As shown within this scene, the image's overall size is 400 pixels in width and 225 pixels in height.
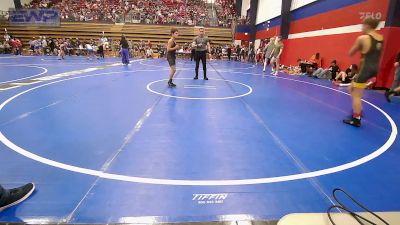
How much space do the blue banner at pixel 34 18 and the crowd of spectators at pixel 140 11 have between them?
109 centimetres

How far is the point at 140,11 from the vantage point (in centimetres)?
2927

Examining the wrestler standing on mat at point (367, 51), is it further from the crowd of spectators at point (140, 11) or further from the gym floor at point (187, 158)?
the crowd of spectators at point (140, 11)

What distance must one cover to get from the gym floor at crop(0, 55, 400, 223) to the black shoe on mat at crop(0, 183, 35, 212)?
0.05m

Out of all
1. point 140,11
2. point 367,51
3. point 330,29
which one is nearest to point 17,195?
point 367,51

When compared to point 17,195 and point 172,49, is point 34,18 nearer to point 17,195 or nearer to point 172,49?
point 172,49

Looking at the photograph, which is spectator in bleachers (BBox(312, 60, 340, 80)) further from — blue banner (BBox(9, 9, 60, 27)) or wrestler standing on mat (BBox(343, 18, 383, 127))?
blue banner (BBox(9, 9, 60, 27))

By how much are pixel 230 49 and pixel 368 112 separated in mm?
19011

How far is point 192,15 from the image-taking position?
2936cm

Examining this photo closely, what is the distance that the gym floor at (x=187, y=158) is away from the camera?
8.14 ft

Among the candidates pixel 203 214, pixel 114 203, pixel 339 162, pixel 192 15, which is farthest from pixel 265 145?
pixel 192 15

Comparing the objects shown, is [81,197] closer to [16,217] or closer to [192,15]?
[16,217]

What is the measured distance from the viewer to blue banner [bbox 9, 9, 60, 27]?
26203 mm

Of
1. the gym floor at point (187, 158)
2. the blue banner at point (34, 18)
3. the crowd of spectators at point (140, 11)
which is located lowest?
the gym floor at point (187, 158)

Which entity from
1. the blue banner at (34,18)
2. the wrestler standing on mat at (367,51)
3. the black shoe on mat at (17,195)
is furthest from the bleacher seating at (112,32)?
the black shoe on mat at (17,195)
